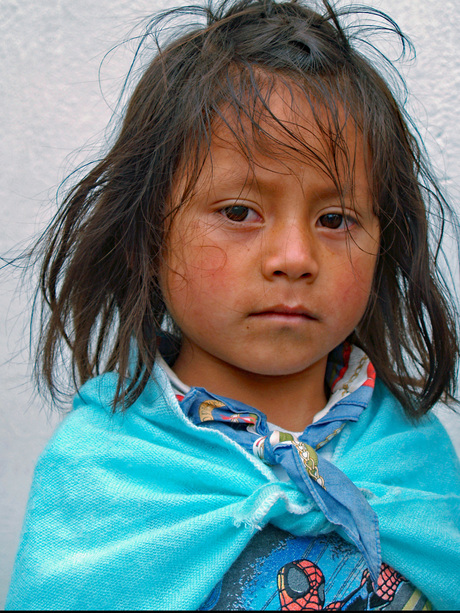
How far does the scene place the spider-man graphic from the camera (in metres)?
0.94

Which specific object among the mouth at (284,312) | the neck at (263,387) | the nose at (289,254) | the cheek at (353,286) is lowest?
the neck at (263,387)

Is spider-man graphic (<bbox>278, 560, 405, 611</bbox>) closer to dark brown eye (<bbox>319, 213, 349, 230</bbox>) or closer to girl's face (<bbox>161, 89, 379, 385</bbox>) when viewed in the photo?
girl's face (<bbox>161, 89, 379, 385</bbox>)

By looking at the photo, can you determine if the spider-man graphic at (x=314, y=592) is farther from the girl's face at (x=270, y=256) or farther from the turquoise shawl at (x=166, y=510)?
the girl's face at (x=270, y=256)

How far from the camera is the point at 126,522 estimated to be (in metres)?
0.96

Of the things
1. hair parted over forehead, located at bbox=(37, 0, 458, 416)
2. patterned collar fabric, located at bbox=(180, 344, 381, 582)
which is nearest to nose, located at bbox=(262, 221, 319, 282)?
hair parted over forehead, located at bbox=(37, 0, 458, 416)

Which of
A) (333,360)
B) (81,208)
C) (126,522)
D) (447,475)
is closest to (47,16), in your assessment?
(81,208)

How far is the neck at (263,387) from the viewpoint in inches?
43.8

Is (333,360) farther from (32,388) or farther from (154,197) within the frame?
(32,388)

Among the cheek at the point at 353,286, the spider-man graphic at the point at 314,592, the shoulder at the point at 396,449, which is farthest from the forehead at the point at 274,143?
the spider-man graphic at the point at 314,592

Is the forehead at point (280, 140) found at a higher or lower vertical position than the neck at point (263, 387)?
higher

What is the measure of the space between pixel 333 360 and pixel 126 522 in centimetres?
50

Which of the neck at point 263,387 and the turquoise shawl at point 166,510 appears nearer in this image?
the turquoise shawl at point 166,510

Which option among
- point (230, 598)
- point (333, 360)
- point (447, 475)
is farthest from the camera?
point (333, 360)

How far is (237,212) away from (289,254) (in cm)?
10
